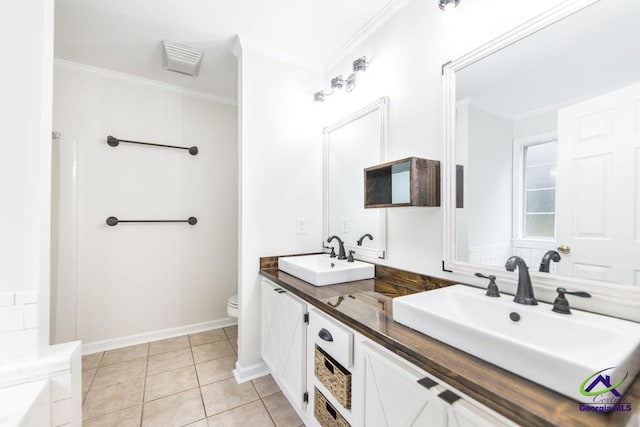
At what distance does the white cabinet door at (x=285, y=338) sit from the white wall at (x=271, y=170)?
169 millimetres

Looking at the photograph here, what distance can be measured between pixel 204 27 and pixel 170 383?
2472mm

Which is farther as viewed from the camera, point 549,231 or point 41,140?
point 41,140

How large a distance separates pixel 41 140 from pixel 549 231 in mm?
2115

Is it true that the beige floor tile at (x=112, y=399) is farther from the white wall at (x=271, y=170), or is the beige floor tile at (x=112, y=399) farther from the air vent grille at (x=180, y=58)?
the air vent grille at (x=180, y=58)

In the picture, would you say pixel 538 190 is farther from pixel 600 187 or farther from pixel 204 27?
pixel 204 27

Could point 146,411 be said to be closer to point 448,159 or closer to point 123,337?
point 123,337

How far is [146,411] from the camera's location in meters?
1.64

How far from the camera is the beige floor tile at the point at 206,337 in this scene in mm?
2520

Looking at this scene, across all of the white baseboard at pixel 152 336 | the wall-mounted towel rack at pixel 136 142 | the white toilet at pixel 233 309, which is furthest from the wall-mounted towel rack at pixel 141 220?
the white baseboard at pixel 152 336

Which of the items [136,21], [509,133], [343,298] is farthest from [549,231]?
[136,21]

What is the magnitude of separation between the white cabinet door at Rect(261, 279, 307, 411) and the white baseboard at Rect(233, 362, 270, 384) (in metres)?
0.16

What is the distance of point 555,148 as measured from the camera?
3.28ft

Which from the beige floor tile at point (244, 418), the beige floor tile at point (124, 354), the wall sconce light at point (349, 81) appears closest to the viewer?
the beige floor tile at point (244, 418)

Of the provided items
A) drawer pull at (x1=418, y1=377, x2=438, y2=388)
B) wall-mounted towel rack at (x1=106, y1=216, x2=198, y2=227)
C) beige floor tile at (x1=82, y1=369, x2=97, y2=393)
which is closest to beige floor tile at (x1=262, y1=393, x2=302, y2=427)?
drawer pull at (x1=418, y1=377, x2=438, y2=388)
